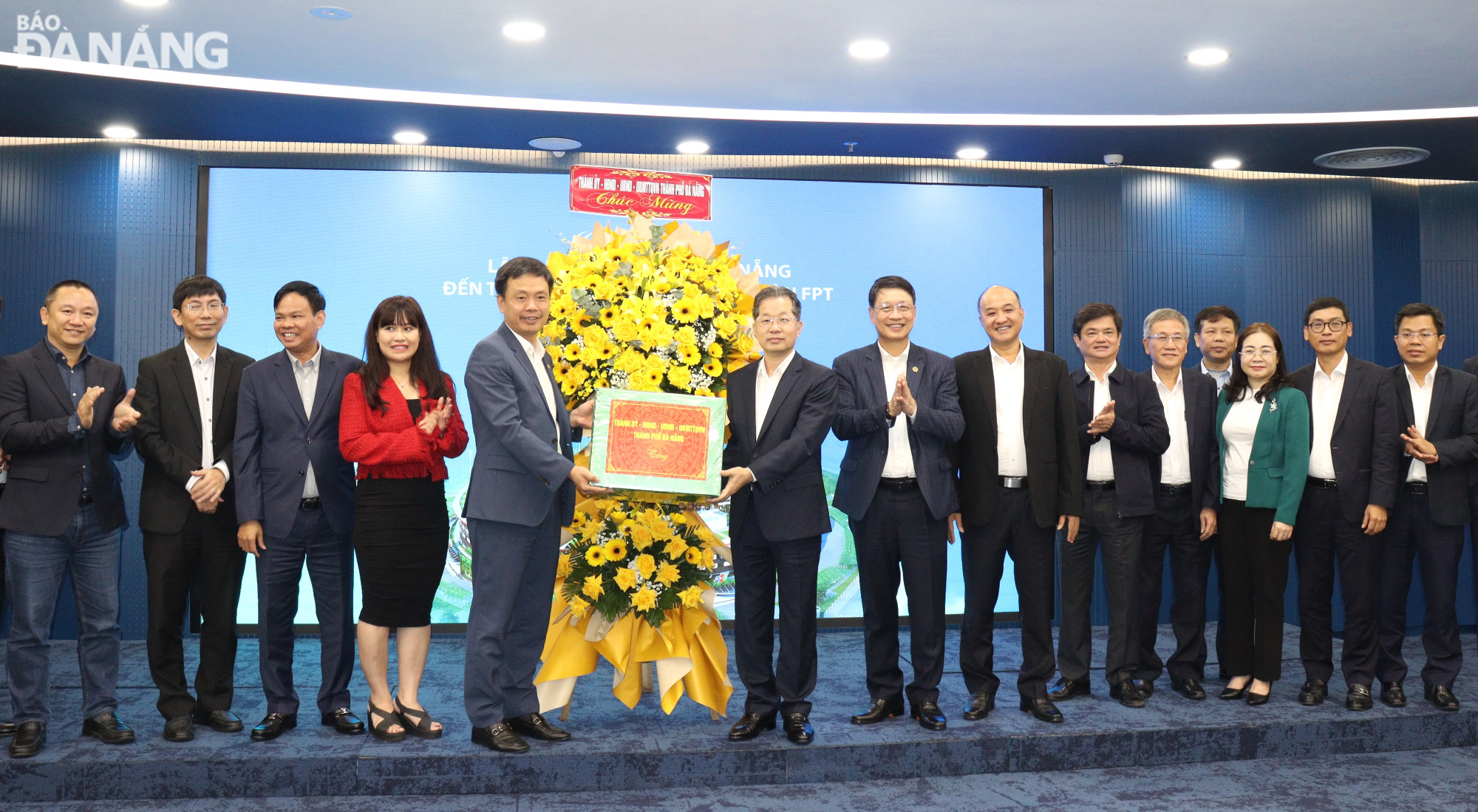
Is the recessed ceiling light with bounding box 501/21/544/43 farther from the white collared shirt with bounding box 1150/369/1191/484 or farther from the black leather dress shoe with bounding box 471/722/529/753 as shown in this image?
the white collared shirt with bounding box 1150/369/1191/484

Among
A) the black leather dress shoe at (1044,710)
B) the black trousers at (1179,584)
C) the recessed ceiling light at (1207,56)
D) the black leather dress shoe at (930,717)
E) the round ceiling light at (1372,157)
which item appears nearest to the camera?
the black leather dress shoe at (930,717)

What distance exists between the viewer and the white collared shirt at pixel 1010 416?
3.87 m

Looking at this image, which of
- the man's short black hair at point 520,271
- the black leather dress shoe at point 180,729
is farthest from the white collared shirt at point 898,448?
the black leather dress shoe at point 180,729

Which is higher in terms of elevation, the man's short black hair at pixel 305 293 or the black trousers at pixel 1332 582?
the man's short black hair at pixel 305 293

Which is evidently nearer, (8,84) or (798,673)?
(798,673)

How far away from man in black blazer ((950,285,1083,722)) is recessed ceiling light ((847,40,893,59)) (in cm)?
119

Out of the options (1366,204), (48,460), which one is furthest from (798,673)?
(1366,204)

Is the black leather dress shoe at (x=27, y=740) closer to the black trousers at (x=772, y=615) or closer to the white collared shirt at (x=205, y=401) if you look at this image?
the white collared shirt at (x=205, y=401)

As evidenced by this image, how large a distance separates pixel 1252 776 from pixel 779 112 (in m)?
3.60

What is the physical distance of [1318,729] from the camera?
3.88 m

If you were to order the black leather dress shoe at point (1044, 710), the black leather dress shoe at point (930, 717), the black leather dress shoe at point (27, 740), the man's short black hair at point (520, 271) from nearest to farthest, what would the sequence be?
the black leather dress shoe at point (27, 740)
the man's short black hair at point (520, 271)
the black leather dress shoe at point (930, 717)
the black leather dress shoe at point (1044, 710)

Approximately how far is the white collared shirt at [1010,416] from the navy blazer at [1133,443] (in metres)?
0.30

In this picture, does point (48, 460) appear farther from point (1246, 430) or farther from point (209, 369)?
point (1246, 430)

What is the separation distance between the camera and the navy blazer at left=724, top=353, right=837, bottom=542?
11.5 feet
